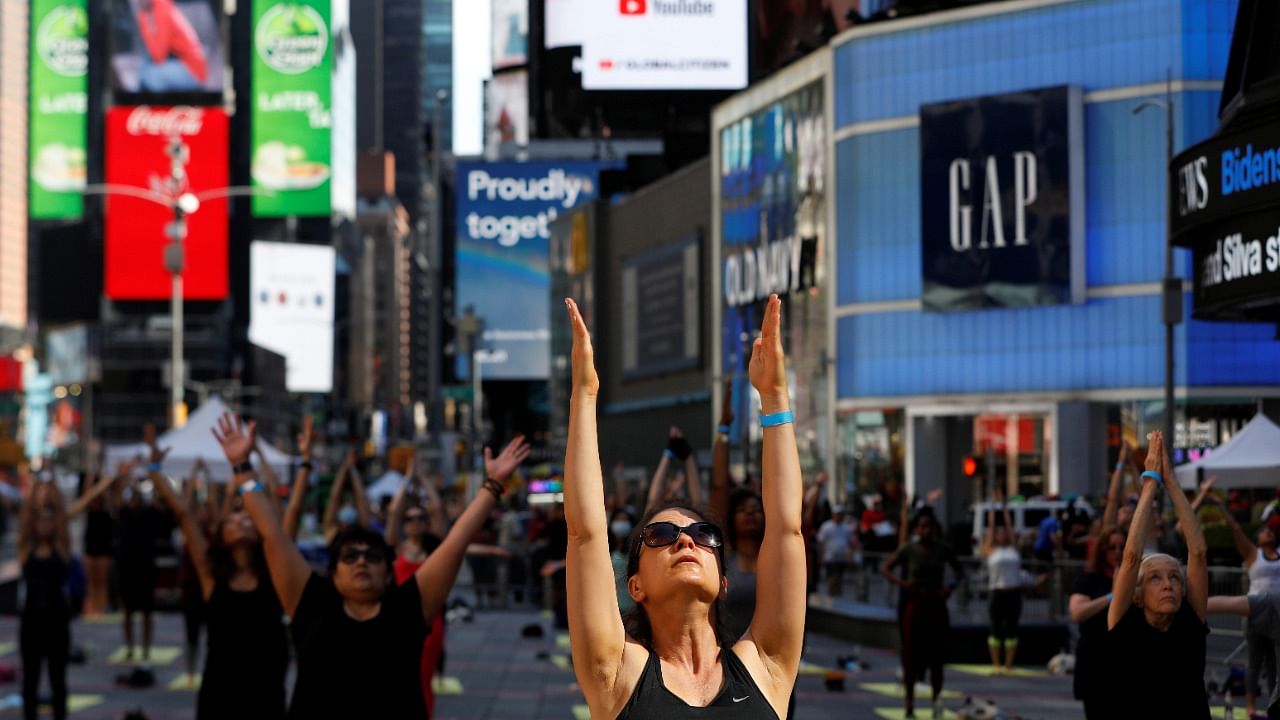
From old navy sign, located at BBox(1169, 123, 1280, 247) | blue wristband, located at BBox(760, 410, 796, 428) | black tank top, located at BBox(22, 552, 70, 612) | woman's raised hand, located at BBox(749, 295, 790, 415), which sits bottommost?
black tank top, located at BBox(22, 552, 70, 612)

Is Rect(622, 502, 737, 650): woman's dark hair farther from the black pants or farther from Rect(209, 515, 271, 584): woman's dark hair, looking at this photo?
the black pants

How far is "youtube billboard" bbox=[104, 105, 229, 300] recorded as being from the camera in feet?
410

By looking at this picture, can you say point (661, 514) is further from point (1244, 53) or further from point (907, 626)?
point (1244, 53)

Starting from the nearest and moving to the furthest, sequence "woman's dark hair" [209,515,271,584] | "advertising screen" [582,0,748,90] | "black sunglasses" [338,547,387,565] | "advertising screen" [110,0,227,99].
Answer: "black sunglasses" [338,547,387,565], "woman's dark hair" [209,515,271,584], "advertising screen" [582,0,748,90], "advertising screen" [110,0,227,99]

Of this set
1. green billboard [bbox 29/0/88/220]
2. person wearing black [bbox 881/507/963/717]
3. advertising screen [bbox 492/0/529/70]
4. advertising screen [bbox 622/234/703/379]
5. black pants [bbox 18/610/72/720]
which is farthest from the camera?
advertising screen [bbox 492/0/529/70]

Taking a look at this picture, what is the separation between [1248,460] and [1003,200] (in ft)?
102

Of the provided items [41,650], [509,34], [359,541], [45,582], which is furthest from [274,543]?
[509,34]

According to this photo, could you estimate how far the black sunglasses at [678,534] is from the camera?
454cm

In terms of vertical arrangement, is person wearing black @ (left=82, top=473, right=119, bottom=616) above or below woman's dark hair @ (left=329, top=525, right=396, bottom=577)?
below

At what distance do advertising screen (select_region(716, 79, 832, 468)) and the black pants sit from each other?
4453 centimetres

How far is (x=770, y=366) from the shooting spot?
471 centimetres

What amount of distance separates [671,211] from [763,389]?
257 feet

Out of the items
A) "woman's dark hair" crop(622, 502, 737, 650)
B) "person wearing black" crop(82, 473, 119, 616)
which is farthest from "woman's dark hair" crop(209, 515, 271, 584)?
"person wearing black" crop(82, 473, 119, 616)

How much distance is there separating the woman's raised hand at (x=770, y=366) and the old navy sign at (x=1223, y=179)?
14.9 meters
